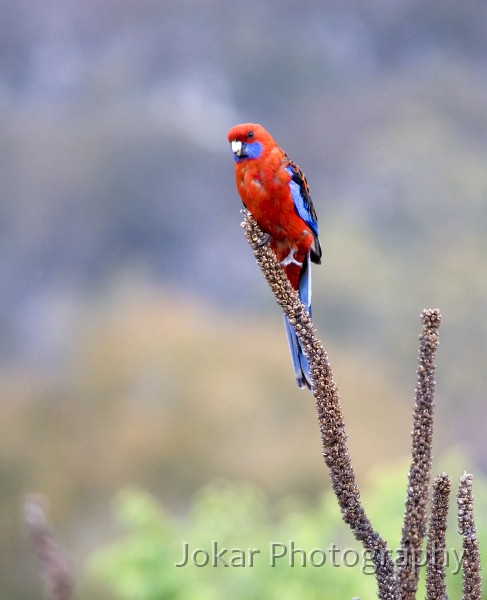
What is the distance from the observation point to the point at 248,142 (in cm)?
293

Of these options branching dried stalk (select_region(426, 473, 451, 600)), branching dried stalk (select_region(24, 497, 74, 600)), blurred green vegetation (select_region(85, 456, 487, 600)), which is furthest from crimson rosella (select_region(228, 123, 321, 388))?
branching dried stalk (select_region(24, 497, 74, 600))

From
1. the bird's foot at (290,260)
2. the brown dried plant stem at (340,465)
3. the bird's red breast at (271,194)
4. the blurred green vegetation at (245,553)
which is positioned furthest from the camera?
the blurred green vegetation at (245,553)

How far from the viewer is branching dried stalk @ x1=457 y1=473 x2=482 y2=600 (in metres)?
1.10

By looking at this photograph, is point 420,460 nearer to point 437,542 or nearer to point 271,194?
point 437,542

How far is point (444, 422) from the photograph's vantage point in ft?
20.4

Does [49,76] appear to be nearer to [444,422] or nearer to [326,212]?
[326,212]

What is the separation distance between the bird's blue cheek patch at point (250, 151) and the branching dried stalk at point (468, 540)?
1.95 metres

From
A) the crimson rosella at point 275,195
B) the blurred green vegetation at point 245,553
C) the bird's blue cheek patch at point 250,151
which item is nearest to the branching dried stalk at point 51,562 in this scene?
the crimson rosella at point 275,195

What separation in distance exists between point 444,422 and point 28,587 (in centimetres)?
342

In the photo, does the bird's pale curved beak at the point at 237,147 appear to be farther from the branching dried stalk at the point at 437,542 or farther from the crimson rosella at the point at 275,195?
the branching dried stalk at the point at 437,542

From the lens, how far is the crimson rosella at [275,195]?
2834 mm

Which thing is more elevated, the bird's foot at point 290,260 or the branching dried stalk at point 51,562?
the bird's foot at point 290,260

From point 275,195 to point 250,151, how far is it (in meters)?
0.21

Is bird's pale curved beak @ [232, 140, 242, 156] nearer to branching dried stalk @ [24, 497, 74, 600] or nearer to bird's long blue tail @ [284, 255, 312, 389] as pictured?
bird's long blue tail @ [284, 255, 312, 389]
